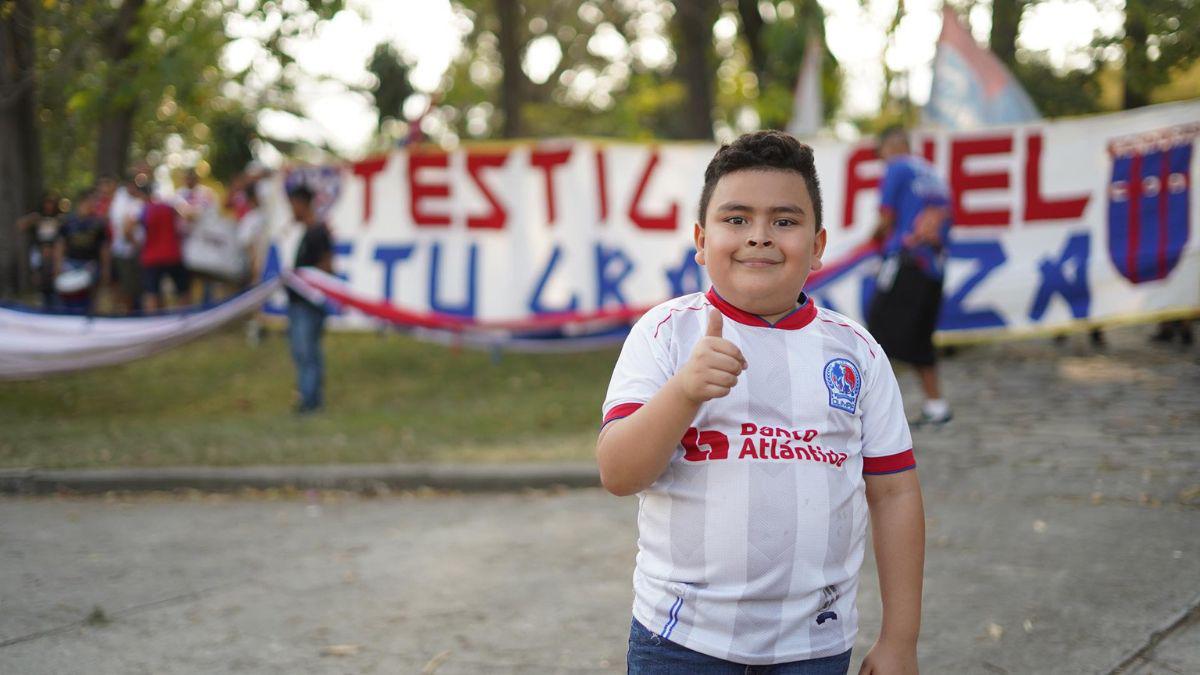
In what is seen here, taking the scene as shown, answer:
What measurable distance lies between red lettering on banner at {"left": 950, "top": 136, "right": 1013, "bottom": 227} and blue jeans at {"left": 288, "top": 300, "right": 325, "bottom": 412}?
576cm

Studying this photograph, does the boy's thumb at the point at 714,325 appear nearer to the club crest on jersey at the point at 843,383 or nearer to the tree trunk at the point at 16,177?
the club crest on jersey at the point at 843,383

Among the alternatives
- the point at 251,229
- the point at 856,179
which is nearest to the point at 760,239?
the point at 856,179

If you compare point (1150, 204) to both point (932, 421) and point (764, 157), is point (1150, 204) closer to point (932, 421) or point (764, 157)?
point (932, 421)

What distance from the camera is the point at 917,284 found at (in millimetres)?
7512

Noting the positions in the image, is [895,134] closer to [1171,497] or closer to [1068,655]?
[1171,497]

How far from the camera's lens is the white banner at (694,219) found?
10.3 meters

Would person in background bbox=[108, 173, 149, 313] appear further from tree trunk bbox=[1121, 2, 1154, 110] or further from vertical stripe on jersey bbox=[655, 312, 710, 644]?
vertical stripe on jersey bbox=[655, 312, 710, 644]

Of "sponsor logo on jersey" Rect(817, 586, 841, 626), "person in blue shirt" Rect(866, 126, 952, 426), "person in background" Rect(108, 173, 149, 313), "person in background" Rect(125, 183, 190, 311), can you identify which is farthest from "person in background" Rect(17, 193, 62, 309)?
"sponsor logo on jersey" Rect(817, 586, 841, 626)

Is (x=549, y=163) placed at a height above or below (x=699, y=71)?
below

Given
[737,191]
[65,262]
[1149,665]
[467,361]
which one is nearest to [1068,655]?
[1149,665]

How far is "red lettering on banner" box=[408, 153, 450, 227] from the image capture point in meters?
11.2

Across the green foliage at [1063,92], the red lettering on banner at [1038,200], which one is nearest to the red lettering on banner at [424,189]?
the red lettering on banner at [1038,200]

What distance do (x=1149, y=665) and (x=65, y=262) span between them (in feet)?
39.4

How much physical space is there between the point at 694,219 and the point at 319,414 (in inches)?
142
